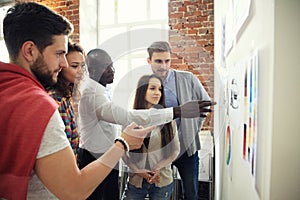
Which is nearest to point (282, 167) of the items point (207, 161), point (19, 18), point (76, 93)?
point (19, 18)

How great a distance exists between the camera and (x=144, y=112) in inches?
47.1

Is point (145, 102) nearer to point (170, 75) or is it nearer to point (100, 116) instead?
point (170, 75)

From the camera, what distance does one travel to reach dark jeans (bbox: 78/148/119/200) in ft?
5.05

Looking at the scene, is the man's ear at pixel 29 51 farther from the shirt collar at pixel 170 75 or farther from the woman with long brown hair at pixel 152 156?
the shirt collar at pixel 170 75

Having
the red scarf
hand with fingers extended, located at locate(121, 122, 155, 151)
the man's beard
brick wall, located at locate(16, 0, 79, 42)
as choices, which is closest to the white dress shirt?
hand with fingers extended, located at locate(121, 122, 155, 151)

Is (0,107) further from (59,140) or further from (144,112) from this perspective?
(144,112)

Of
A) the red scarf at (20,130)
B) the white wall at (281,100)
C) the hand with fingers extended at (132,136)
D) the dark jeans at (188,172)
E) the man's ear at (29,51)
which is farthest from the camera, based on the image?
the dark jeans at (188,172)

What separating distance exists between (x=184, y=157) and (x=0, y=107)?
126 cm

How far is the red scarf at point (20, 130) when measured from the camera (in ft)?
2.12

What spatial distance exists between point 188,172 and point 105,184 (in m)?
0.57

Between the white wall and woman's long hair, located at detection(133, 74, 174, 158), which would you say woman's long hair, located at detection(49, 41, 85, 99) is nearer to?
woman's long hair, located at detection(133, 74, 174, 158)

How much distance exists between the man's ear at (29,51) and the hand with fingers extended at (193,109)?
0.63 m

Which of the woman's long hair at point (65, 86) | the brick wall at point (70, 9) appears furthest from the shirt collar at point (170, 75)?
the brick wall at point (70, 9)

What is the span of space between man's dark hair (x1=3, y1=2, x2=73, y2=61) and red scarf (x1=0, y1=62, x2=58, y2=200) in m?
0.15
